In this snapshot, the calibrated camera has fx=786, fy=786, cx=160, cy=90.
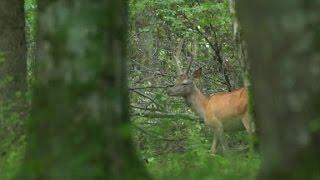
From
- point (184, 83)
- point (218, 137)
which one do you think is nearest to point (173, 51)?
point (184, 83)

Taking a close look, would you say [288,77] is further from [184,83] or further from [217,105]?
[184,83]

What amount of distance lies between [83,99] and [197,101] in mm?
12216

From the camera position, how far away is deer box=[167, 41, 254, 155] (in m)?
15.4

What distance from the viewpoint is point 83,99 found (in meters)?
4.76

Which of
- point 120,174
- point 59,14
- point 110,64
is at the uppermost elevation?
point 59,14

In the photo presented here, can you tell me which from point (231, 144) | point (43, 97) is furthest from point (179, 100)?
point (43, 97)

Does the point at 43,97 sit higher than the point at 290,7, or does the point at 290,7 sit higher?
the point at 290,7

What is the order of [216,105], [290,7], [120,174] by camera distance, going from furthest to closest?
[216,105], [120,174], [290,7]

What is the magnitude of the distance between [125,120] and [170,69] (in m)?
16.2

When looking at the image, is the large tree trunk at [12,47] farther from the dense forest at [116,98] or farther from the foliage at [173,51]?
the foliage at [173,51]

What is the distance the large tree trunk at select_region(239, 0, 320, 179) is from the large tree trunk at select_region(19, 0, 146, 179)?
1.15 metres

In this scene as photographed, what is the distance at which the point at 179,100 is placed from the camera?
1981cm

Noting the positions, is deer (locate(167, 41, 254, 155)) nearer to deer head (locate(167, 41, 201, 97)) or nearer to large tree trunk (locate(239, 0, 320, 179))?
deer head (locate(167, 41, 201, 97))

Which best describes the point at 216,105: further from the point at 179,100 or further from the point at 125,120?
the point at 125,120
